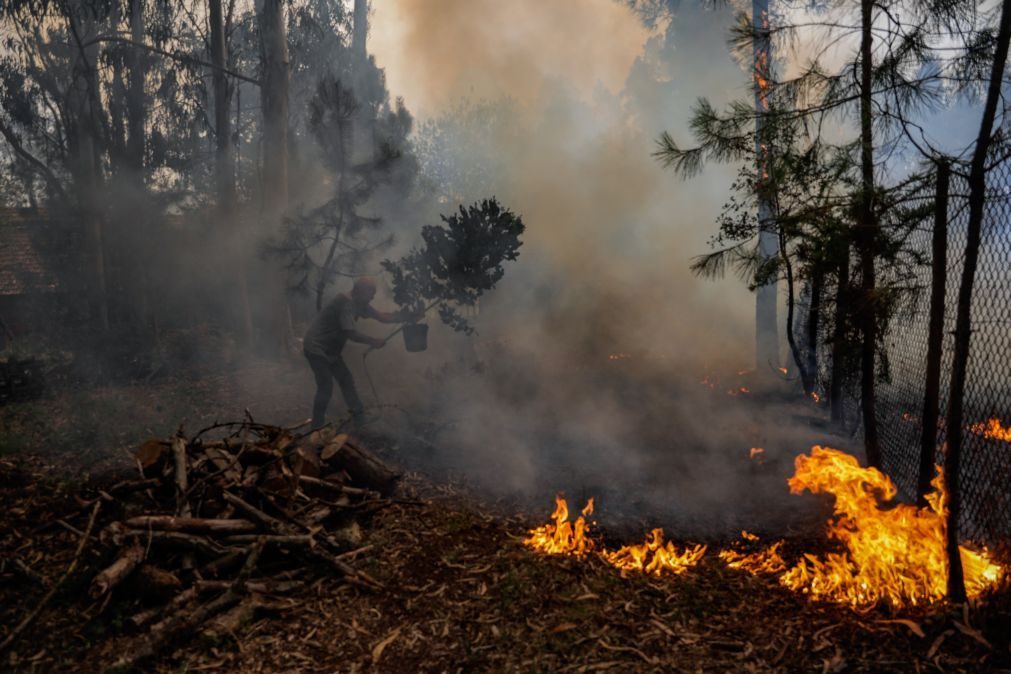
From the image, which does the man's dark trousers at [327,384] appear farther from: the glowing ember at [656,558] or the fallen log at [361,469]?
the glowing ember at [656,558]

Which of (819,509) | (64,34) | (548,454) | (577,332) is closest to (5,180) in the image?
(64,34)

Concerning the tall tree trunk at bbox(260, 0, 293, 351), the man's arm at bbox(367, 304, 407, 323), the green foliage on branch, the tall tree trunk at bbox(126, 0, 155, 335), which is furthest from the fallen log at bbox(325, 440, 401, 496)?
the tall tree trunk at bbox(126, 0, 155, 335)

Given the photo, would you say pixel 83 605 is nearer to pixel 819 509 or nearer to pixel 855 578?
pixel 855 578

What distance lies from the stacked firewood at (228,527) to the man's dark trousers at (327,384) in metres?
2.04

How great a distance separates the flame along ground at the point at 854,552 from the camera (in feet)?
12.4

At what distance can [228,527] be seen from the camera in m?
4.38

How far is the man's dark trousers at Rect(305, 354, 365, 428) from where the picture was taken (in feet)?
25.2

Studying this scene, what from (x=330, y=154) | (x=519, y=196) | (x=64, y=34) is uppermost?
(x=64, y=34)

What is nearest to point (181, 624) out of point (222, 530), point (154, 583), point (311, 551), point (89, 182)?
point (154, 583)

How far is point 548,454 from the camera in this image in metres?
7.33

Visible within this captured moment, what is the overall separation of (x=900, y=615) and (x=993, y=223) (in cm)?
256

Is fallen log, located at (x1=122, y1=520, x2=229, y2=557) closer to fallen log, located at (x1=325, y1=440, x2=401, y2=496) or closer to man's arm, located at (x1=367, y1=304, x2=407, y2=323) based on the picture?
fallen log, located at (x1=325, y1=440, x2=401, y2=496)

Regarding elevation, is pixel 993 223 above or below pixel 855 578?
above

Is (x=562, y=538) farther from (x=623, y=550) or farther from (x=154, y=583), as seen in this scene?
(x=154, y=583)
